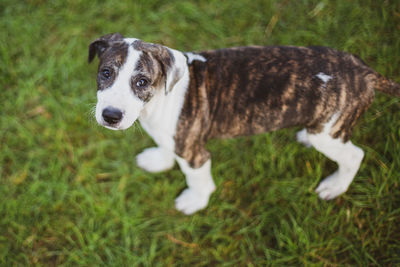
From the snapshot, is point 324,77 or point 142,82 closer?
point 142,82

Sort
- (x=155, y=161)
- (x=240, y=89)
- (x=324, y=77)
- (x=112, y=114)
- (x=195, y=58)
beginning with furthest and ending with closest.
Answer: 1. (x=155, y=161)
2. (x=195, y=58)
3. (x=240, y=89)
4. (x=324, y=77)
5. (x=112, y=114)

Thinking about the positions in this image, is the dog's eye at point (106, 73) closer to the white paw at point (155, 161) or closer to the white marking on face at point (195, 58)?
the white marking on face at point (195, 58)

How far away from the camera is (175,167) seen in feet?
13.7

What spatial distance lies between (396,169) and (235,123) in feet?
7.22

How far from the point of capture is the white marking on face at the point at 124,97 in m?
2.48

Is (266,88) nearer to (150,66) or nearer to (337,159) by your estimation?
(150,66)

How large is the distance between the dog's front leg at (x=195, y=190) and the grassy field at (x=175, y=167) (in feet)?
0.41

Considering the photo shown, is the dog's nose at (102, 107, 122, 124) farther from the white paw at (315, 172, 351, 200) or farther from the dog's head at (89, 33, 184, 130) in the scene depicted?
the white paw at (315, 172, 351, 200)

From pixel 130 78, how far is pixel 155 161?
174 centimetres

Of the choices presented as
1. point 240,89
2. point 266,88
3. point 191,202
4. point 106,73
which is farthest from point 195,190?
point 106,73

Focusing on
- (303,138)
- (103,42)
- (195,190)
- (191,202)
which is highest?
(103,42)

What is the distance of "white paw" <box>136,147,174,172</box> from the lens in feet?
13.5

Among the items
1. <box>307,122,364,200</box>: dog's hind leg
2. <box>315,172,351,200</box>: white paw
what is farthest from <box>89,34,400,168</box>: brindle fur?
<box>315,172,351,200</box>: white paw

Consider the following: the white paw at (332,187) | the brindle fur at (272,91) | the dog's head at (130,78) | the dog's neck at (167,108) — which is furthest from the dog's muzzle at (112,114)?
the white paw at (332,187)
